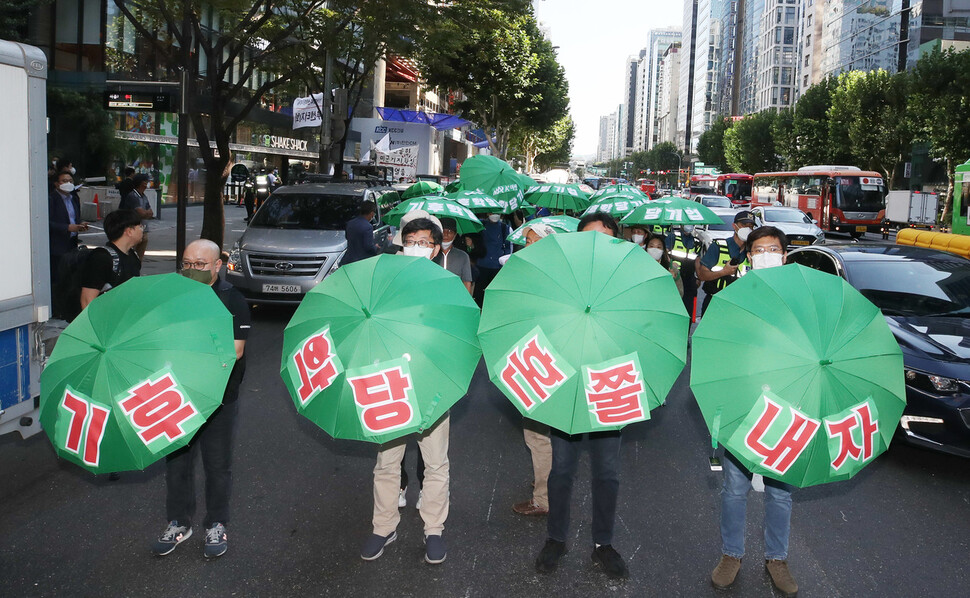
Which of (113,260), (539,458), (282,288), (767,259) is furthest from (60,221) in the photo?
(767,259)

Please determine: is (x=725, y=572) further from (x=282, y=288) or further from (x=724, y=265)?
(x=282, y=288)

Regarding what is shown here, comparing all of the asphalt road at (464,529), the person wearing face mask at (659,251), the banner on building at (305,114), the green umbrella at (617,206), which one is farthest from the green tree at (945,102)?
the asphalt road at (464,529)

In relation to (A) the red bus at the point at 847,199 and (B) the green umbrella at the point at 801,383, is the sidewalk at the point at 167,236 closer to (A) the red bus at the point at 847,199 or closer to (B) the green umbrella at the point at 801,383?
(B) the green umbrella at the point at 801,383

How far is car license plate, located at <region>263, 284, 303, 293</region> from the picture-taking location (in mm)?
11586

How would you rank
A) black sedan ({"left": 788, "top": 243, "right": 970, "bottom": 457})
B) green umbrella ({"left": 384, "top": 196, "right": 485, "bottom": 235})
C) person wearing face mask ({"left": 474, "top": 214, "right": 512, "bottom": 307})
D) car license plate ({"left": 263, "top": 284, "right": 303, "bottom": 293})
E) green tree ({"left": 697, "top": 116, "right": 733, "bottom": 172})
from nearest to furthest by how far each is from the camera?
black sedan ({"left": 788, "top": 243, "right": 970, "bottom": 457}), green umbrella ({"left": 384, "top": 196, "right": 485, "bottom": 235}), person wearing face mask ({"left": 474, "top": 214, "right": 512, "bottom": 307}), car license plate ({"left": 263, "top": 284, "right": 303, "bottom": 293}), green tree ({"left": 697, "top": 116, "right": 733, "bottom": 172})

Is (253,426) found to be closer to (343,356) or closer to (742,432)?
(343,356)

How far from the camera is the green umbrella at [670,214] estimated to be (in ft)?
34.0

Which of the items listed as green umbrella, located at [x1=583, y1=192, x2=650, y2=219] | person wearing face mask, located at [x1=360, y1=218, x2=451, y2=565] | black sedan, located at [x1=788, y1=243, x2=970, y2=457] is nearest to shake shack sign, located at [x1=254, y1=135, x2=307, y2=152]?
green umbrella, located at [x1=583, y1=192, x2=650, y2=219]

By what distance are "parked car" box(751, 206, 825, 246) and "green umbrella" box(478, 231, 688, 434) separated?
68.7ft

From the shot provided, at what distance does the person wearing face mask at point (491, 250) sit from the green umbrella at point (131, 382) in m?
6.55

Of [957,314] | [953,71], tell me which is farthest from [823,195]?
[957,314]

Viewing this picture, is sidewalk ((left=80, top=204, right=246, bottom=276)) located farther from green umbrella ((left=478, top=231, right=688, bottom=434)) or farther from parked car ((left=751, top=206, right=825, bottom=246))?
parked car ((left=751, top=206, right=825, bottom=246))

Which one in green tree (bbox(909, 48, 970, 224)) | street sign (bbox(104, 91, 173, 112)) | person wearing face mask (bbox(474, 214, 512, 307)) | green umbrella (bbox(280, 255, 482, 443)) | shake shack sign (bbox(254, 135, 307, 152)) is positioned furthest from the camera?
shake shack sign (bbox(254, 135, 307, 152))

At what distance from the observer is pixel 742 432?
3.57m
